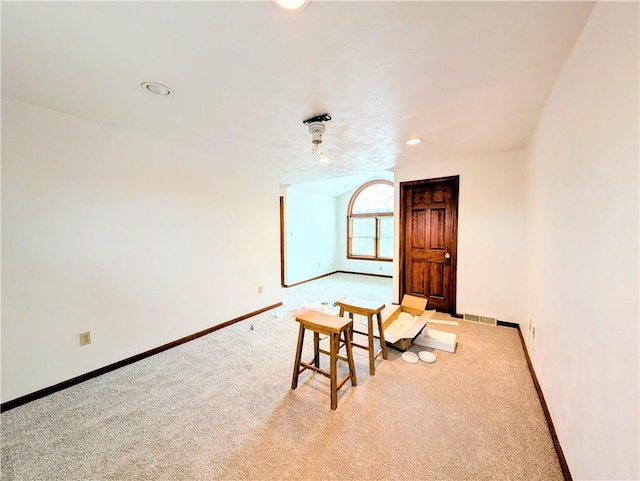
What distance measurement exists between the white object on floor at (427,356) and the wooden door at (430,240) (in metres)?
1.46

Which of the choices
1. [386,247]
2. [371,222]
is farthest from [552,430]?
[371,222]

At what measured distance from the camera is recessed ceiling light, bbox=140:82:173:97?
65.7 inches

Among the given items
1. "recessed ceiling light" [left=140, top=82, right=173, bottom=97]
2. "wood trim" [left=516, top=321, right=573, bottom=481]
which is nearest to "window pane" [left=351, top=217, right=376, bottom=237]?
"wood trim" [left=516, top=321, right=573, bottom=481]

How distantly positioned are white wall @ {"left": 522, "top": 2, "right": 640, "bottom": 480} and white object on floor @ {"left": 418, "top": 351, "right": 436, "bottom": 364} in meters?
0.84

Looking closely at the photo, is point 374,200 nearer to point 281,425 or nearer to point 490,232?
point 490,232

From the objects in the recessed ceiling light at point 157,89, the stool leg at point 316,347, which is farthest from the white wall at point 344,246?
the recessed ceiling light at point 157,89

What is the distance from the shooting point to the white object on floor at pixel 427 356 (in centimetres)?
243

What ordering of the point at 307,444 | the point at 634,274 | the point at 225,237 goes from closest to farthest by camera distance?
the point at 634,274 < the point at 307,444 < the point at 225,237

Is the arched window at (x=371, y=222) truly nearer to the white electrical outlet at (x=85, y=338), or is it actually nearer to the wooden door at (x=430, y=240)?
the wooden door at (x=430, y=240)

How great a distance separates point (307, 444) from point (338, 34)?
225 centimetres

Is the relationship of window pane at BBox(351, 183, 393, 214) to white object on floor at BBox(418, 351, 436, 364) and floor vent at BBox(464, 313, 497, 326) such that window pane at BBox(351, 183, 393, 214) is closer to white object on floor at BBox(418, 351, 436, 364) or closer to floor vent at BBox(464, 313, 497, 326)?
floor vent at BBox(464, 313, 497, 326)

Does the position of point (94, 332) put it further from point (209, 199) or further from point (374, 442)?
point (374, 442)

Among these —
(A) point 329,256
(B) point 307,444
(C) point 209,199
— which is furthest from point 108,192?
(A) point 329,256

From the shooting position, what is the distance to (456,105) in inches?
77.1
